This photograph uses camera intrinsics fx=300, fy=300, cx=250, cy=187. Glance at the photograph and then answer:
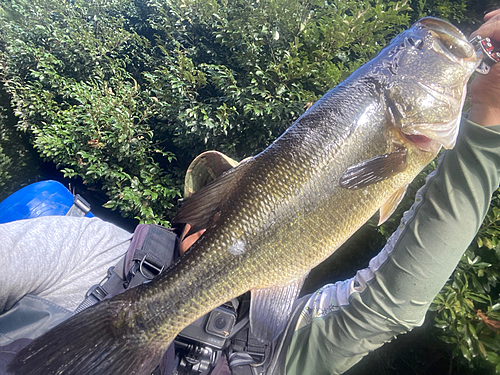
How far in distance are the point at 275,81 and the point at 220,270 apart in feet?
8.48

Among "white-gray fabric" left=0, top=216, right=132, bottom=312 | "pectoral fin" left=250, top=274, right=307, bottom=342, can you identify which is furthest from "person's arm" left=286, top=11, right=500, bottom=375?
"white-gray fabric" left=0, top=216, right=132, bottom=312

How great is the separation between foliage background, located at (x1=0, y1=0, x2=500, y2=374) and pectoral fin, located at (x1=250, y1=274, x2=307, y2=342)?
1.41 metres

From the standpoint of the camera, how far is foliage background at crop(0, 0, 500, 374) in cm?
218

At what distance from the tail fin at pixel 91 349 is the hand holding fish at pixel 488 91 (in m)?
1.69

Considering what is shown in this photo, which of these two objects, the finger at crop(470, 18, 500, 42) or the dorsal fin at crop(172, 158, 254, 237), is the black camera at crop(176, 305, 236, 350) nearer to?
the dorsal fin at crop(172, 158, 254, 237)

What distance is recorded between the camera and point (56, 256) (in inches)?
66.9

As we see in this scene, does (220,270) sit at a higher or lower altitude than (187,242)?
higher

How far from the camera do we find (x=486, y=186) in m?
1.26

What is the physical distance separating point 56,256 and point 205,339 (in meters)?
0.96

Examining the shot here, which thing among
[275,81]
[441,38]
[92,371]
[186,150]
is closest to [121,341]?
[92,371]

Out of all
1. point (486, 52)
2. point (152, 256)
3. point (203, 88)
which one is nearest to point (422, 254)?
point (486, 52)

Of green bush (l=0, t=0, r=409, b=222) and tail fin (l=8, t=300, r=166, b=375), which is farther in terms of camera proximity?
green bush (l=0, t=0, r=409, b=222)

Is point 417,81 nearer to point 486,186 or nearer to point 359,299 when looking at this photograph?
point 486,186

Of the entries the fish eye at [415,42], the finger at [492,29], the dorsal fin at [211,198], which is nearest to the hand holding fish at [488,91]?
the finger at [492,29]
